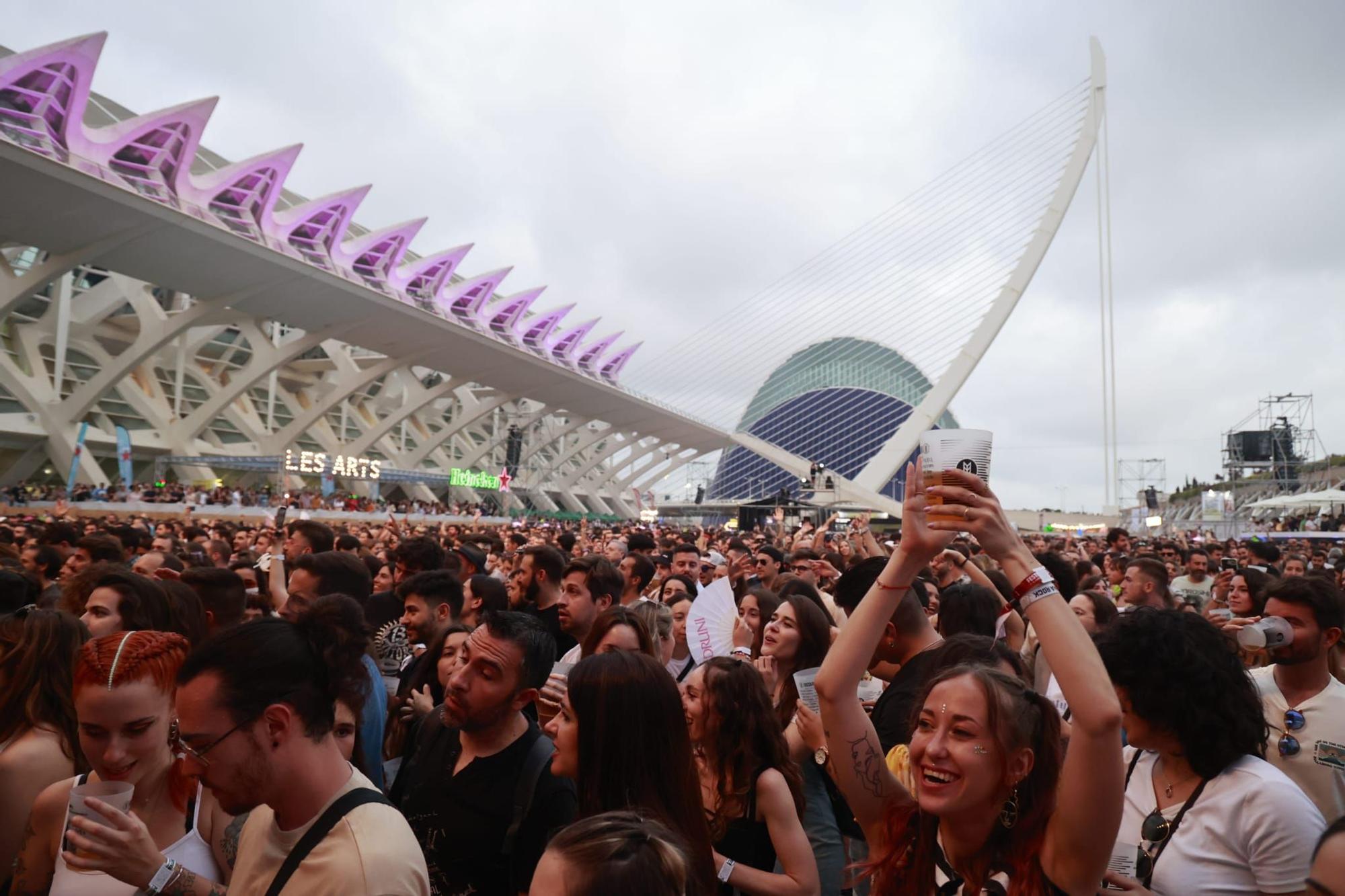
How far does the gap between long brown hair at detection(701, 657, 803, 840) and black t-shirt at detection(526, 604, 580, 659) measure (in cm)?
242

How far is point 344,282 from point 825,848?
30.5 meters

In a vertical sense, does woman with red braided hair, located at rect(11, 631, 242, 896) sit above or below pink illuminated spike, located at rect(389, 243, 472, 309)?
below

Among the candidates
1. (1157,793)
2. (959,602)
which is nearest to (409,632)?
(959,602)

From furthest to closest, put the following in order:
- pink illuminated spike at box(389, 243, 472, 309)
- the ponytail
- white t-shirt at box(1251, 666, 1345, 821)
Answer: pink illuminated spike at box(389, 243, 472, 309) → white t-shirt at box(1251, 666, 1345, 821) → the ponytail

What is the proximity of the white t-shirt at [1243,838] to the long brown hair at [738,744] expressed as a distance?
94cm

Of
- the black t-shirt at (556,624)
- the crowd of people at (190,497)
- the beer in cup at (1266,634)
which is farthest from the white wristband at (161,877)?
the crowd of people at (190,497)

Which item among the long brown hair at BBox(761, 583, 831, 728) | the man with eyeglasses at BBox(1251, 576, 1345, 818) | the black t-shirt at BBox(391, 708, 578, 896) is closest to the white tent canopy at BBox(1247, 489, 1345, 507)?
the man with eyeglasses at BBox(1251, 576, 1345, 818)

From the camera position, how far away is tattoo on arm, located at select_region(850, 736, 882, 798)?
7.13ft

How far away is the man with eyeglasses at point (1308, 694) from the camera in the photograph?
9.27 feet

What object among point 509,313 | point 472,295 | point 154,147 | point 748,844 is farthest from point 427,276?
point 748,844

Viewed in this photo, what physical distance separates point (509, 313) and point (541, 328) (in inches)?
136

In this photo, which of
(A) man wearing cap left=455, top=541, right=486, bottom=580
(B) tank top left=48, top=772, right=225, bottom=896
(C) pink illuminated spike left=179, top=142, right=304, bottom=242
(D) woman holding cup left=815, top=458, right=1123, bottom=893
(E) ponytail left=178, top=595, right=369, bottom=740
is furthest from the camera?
→ (C) pink illuminated spike left=179, top=142, right=304, bottom=242

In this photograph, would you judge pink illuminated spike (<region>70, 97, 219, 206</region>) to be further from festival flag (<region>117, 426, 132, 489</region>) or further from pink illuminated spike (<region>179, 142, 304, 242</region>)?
festival flag (<region>117, 426, 132, 489</region>)

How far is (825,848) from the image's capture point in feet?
9.39
